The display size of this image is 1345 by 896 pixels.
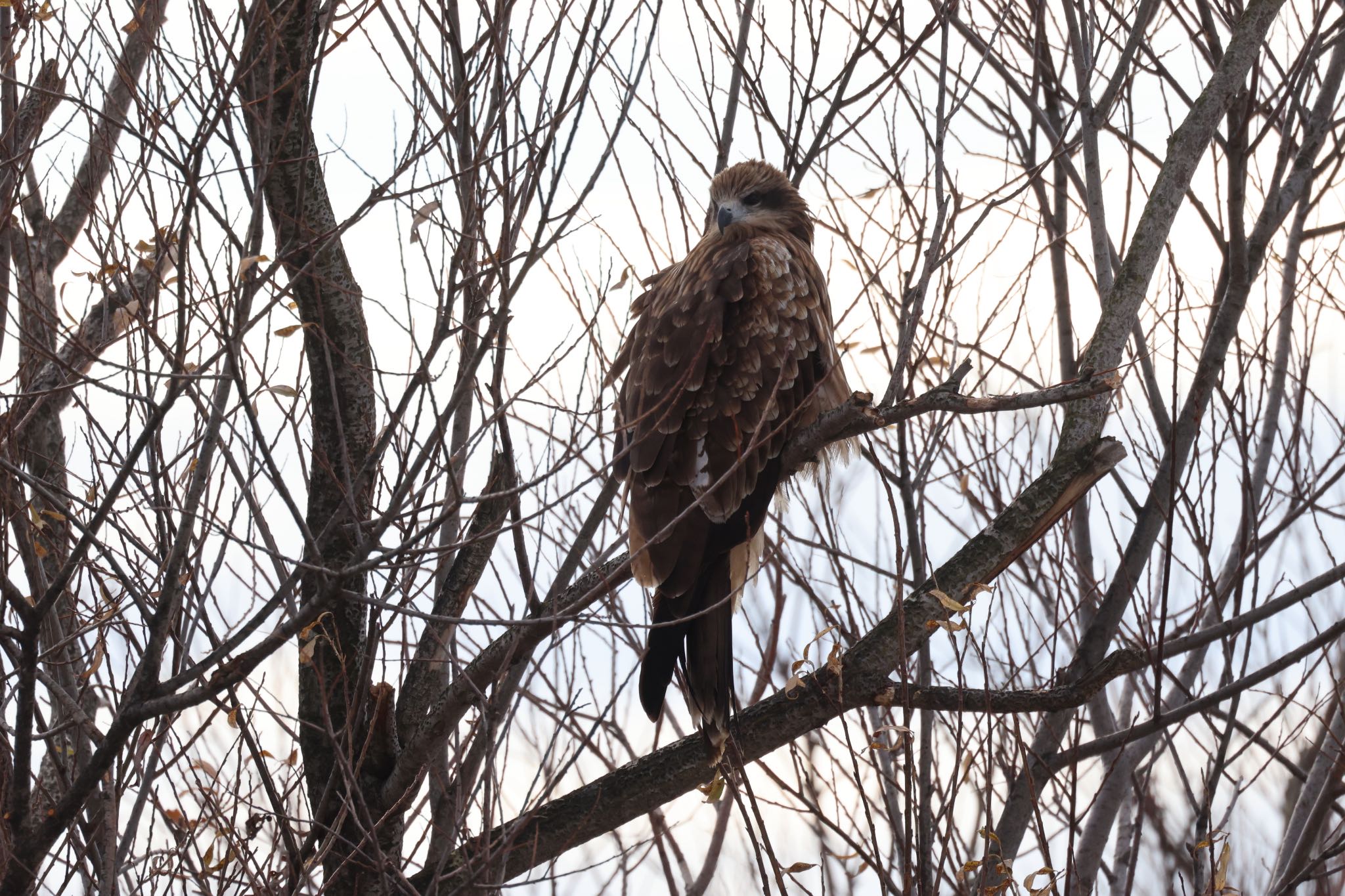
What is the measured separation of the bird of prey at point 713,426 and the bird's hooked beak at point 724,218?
21 cm

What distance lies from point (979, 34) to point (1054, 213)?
3.19 feet

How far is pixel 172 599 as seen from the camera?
2711 mm

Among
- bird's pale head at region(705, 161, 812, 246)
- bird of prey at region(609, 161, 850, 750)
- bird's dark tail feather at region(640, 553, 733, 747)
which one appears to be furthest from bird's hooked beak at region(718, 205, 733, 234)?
bird's dark tail feather at region(640, 553, 733, 747)

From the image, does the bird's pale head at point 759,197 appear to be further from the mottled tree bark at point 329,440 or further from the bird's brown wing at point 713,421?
the mottled tree bark at point 329,440

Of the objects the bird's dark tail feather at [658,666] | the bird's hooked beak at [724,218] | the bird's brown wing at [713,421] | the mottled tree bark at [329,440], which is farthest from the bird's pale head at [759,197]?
the bird's dark tail feather at [658,666]

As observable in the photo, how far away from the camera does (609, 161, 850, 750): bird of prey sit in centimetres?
349

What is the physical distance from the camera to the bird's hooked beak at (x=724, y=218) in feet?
13.9

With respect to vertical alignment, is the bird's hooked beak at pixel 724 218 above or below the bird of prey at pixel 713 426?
above

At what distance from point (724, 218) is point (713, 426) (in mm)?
971

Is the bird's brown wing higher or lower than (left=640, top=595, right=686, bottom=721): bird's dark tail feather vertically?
higher

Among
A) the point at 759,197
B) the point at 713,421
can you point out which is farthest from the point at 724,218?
the point at 713,421

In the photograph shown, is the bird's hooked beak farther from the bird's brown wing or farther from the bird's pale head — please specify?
the bird's brown wing

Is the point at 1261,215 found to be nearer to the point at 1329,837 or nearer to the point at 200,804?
the point at 1329,837

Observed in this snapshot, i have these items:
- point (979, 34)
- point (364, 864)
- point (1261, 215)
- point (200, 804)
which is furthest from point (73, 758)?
point (1261, 215)
